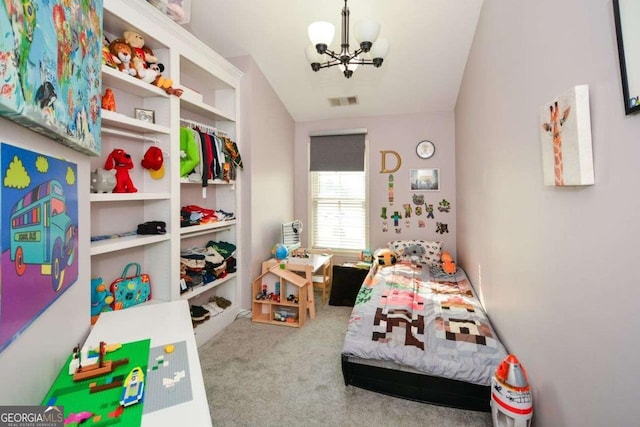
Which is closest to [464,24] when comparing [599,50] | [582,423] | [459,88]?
[459,88]

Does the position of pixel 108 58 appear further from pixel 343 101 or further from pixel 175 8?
pixel 343 101

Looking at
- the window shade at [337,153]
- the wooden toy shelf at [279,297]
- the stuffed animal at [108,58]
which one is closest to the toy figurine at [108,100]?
the stuffed animal at [108,58]

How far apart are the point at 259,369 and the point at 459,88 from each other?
3452mm

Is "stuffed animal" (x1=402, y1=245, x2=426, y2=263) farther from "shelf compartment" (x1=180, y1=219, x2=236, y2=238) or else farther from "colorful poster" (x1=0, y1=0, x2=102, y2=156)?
"colorful poster" (x1=0, y1=0, x2=102, y2=156)

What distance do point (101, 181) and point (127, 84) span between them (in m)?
0.69

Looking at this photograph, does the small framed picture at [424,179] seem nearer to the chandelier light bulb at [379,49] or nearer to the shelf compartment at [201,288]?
the chandelier light bulb at [379,49]

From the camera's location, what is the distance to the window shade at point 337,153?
3982mm

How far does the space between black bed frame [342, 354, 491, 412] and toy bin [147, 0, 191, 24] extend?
8.96ft

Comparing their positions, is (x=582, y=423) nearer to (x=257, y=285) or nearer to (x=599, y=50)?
(x=599, y=50)

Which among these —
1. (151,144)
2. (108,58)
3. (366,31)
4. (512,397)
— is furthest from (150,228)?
(512,397)

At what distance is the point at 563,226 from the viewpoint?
45.6 inches

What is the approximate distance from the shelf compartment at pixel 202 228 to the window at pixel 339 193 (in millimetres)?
1507

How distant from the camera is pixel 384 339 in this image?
74.8 inches

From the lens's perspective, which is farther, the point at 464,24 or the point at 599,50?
the point at 464,24
